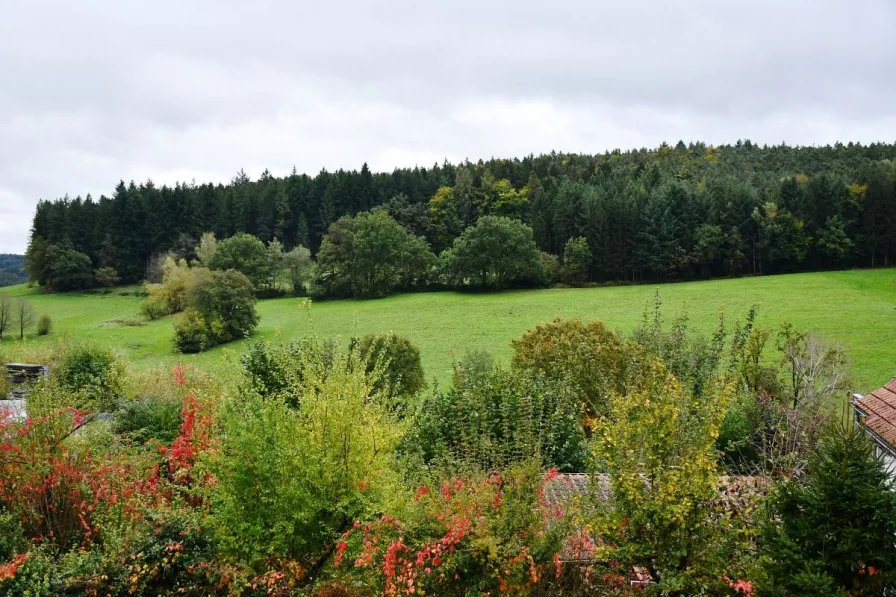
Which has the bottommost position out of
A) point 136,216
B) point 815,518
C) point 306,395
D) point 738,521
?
point 738,521

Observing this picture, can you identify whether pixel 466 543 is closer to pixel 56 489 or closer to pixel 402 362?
pixel 56 489

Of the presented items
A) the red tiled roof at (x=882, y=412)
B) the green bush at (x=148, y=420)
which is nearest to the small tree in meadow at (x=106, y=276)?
the green bush at (x=148, y=420)

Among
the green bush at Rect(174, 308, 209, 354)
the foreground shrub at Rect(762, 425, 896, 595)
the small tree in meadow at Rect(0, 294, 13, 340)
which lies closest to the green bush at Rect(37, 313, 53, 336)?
the small tree in meadow at Rect(0, 294, 13, 340)

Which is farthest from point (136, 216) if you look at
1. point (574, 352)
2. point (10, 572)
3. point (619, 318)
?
point (10, 572)

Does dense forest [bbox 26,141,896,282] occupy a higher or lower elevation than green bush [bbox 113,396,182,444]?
higher

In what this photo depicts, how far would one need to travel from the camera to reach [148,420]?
18109mm

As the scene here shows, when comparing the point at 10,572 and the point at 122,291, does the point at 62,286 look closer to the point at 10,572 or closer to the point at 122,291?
the point at 122,291

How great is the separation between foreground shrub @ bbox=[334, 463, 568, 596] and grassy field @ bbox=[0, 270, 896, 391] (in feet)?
92.4

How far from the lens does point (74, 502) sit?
10930 mm

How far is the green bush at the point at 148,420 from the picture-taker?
57.5ft

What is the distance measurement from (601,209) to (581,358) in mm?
51841

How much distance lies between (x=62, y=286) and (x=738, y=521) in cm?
8633

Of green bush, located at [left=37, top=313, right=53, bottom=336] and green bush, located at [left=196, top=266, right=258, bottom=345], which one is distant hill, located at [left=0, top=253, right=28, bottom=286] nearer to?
green bush, located at [left=37, top=313, right=53, bottom=336]

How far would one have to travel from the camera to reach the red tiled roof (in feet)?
37.3
